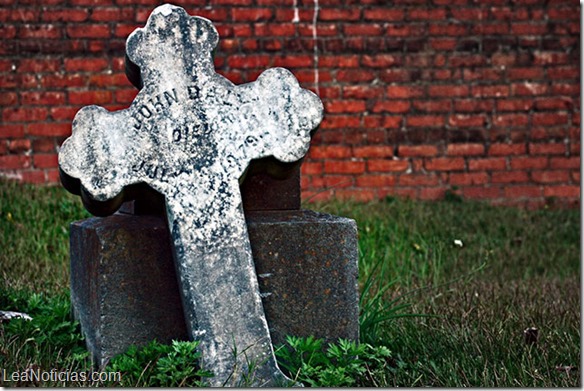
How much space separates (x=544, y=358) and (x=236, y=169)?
1069mm

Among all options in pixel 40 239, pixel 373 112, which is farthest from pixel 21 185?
pixel 373 112

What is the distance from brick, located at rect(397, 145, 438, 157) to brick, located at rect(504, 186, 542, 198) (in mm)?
588

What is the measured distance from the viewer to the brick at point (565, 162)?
5238mm

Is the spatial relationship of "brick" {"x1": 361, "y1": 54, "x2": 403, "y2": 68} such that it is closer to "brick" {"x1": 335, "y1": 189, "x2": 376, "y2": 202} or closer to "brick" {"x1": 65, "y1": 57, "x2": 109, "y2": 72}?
"brick" {"x1": 335, "y1": 189, "x2": 376, "y2": 202}

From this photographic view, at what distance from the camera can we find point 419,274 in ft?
12.6

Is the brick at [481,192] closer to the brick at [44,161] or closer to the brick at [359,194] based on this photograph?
the brick at [359,194]

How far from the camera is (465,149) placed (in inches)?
203

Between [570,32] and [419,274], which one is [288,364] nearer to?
[419,274]

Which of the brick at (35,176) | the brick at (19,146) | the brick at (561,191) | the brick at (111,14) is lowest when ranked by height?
the brick at (561,191)

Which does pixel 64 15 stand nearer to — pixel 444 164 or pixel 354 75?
pixel 354 75

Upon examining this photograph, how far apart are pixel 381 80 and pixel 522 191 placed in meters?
1.25

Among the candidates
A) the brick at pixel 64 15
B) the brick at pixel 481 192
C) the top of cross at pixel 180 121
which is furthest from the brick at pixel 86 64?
the top of cross at pixel 180 121

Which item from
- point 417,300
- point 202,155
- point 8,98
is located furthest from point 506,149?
point 202,155

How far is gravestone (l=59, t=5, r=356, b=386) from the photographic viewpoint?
198cm
